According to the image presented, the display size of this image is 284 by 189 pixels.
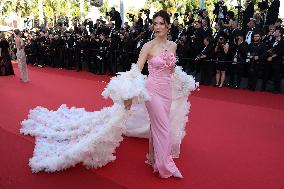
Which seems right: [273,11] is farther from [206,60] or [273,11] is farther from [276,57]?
[206,60]

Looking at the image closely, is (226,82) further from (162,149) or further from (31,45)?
(31,45)

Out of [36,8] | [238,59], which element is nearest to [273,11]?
[238,59]

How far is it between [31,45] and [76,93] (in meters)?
9.59

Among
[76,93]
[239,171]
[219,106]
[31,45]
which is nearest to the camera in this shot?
[239,171]

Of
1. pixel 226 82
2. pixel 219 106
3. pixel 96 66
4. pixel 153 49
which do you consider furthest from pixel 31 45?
pixel 153 49

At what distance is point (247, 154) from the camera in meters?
4.70

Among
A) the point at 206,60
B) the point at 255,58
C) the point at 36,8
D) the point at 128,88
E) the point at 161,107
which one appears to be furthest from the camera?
the point at 36,8

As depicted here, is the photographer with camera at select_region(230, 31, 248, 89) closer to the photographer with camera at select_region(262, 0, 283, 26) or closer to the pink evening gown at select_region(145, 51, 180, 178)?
the photographer with camera at select_region(262, 0, 283, 26)

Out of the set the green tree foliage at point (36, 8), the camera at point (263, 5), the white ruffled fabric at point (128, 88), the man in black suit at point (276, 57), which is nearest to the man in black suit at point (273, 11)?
the camera at point (263, 5)

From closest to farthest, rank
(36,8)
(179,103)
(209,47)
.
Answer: (179,103) → (209,47) → (36,8)

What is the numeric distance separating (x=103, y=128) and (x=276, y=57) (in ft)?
21.9

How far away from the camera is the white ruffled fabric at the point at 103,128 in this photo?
12.3 ft

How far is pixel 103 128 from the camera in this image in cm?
409

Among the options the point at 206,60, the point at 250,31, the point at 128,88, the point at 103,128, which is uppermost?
the point at 250,31
